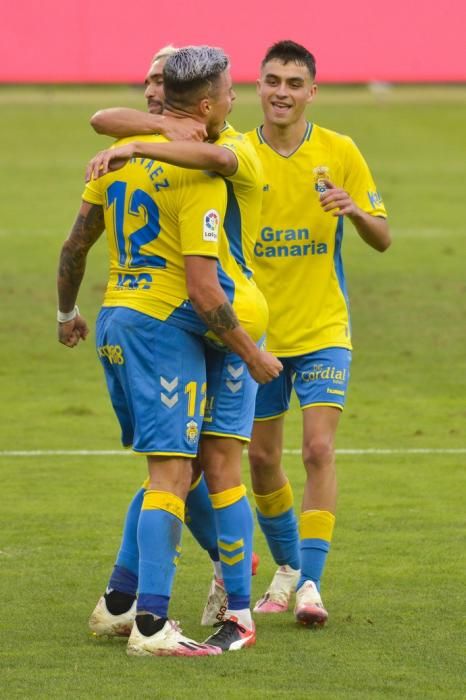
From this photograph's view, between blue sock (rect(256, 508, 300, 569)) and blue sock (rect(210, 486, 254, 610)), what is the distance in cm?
101

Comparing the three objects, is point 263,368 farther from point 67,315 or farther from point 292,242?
point 292,242

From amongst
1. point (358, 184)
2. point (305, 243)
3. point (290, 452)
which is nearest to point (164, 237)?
point (305, 243)

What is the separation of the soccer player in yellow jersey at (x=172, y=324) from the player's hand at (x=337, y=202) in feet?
2.37

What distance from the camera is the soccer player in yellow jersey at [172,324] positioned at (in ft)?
19.1

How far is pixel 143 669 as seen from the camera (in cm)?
572

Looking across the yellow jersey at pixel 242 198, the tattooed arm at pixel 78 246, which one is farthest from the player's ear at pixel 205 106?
the tattooed arm at pixel 78 246

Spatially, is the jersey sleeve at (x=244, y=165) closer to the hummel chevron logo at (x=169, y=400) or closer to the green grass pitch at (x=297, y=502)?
the hummel chevron logo at (x=169, y=400)

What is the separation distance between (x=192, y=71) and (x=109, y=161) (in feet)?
1.57

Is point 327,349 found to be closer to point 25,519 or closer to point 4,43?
point 25,519

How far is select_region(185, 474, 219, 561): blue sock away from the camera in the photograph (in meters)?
6.66

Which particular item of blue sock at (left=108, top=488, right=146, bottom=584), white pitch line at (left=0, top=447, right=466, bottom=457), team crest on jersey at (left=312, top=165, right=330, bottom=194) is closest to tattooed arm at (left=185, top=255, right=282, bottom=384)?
blue sock at (left=108, top=488, right=146, bottom=584)

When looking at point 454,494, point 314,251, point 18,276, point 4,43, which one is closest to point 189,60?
point 314,251

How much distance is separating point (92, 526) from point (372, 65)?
535 inches

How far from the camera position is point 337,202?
6699 mm
